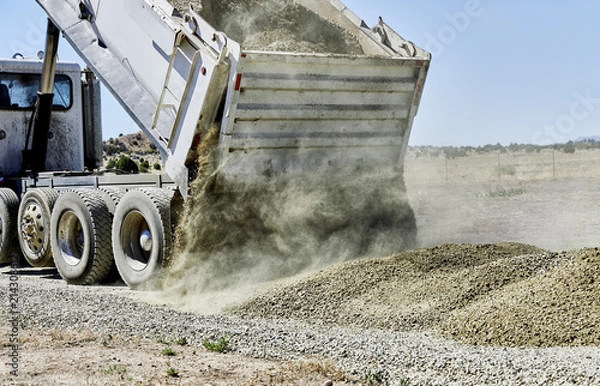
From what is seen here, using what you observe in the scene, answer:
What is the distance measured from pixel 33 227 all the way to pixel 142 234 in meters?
2.60

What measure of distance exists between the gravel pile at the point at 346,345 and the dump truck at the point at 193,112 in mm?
1468

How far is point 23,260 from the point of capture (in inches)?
522

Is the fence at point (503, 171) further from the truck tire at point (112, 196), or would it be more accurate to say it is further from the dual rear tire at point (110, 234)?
the truck tire at point (112, 196)

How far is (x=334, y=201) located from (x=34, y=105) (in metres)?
5.79

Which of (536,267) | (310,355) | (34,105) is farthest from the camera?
(34,105)

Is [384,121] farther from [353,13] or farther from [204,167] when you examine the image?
[204,167]

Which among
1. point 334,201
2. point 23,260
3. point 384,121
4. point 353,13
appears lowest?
point 23,260

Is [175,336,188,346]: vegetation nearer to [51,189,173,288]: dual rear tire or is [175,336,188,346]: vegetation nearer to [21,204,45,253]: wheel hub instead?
[51,189,173,288]: dual rear tire

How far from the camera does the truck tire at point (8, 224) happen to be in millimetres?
12789

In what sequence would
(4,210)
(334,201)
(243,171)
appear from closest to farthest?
(243,171) → (334,201) → (4,210)

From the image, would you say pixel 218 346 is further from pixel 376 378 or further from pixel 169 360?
pixel 376 378

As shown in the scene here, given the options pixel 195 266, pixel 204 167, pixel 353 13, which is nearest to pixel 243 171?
pixel 204 167

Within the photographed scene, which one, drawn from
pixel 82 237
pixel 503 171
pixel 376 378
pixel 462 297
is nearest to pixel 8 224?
pixel 82 237

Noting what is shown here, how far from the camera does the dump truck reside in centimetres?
930
